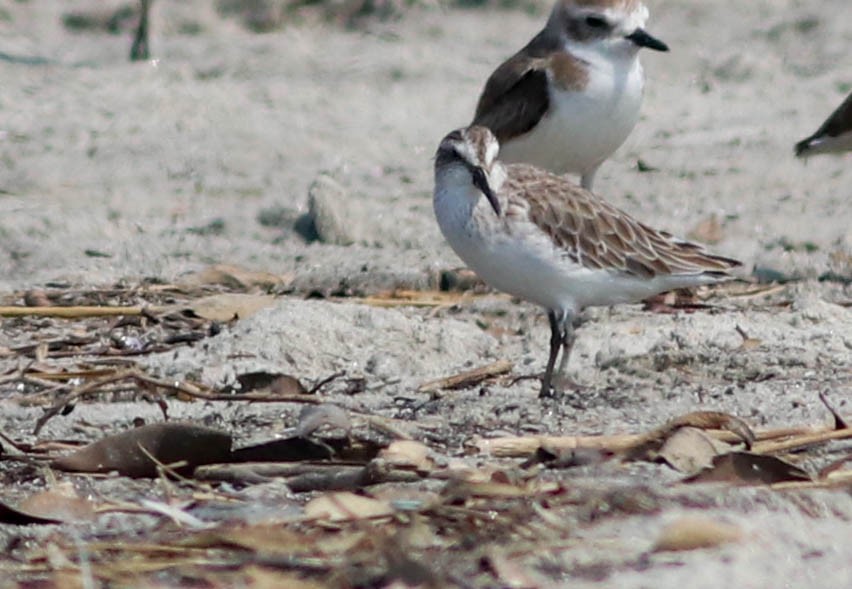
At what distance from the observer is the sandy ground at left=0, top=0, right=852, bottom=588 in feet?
18.0

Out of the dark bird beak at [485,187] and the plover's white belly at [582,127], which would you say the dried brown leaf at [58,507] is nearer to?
the dark bird beak at [485,187]

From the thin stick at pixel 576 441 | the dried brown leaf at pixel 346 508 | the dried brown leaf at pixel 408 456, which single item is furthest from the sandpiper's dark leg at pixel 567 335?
the dried brown leaf at pixel 346 508

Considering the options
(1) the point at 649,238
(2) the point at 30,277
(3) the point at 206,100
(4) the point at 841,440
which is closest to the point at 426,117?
(3) the point at 206,100

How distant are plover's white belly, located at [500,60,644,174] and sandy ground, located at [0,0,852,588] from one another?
548 mm

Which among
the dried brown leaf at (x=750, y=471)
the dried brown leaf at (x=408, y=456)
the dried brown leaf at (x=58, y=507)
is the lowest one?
the dried brown leaf at (x=58, y=507)

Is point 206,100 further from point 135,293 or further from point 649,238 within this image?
point 649,238

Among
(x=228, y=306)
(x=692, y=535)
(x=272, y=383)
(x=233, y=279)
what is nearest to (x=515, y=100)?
(x=233, y=279)

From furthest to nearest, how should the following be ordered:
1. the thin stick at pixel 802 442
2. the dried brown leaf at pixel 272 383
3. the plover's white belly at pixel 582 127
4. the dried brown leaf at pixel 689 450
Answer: the plover's white belly at pixel 582 127 → the dried brown leaf at pixel 272 383 → the thin stick at pixel 802 442 → the dried brown leaf at pixel 689 450

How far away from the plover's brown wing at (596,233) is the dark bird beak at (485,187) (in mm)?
80

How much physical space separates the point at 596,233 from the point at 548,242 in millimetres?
259

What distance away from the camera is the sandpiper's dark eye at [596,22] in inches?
338

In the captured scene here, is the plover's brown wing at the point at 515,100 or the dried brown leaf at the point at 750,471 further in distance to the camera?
the plover's brown wing at the point at 515,100

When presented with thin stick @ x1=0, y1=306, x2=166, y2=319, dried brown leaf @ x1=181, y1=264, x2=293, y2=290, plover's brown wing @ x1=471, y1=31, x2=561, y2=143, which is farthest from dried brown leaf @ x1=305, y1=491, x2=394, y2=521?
plover's brown wing @ x1=471, y1=31, x2=561, y2=143

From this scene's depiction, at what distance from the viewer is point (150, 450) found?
4.73 meters
